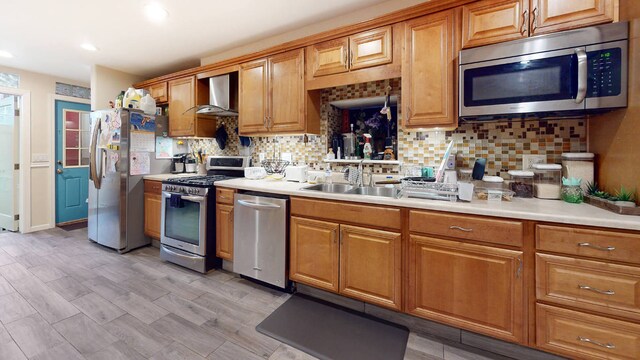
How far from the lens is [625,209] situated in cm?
128

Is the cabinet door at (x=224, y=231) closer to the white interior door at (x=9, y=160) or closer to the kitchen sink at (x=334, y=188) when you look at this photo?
the kitchen sink at (x=334, y=188)

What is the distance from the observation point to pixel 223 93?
311 centimetres

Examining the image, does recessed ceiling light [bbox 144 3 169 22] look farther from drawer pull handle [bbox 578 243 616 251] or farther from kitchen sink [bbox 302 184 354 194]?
drawer pull handle [bbox 578 243 616 251]

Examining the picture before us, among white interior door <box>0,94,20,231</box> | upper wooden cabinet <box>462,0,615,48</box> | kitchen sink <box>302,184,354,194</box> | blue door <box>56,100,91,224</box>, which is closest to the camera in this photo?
upper wooden cabinet <box>462,0,615,48</box>

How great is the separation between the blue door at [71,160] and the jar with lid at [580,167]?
6532 mm

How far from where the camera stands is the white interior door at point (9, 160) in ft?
12.9

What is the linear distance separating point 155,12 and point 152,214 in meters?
2.27

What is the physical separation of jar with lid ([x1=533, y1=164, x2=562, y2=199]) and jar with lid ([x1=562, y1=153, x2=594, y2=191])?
0.05m

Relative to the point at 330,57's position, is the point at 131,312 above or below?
below

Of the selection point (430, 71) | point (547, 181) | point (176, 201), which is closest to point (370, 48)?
point (430, 71)

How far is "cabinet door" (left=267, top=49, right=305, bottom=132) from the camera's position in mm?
2545

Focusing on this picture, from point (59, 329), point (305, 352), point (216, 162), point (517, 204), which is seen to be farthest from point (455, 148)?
point (59, 329)

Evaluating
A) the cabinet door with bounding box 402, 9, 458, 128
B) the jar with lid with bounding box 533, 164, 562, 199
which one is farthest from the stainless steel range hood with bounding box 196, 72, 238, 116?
the jar with lid with bounding box 533, 164, 562, 199

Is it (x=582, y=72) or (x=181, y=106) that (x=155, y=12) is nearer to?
(x=181, y=106)
